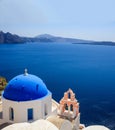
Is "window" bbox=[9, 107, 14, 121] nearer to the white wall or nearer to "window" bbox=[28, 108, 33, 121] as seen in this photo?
the white wall

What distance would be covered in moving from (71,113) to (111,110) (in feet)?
60.3

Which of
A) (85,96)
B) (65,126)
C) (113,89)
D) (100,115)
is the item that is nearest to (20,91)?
(65,126)

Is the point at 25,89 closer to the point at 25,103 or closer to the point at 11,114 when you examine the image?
the point at 25,103

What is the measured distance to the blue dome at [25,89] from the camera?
17141 mm

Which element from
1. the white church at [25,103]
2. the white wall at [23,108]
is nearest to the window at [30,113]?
the white church at [25,103]

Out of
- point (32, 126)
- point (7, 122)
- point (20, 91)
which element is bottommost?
point (7, 122)

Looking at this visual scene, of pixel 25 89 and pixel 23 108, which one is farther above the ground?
pixel 25 89

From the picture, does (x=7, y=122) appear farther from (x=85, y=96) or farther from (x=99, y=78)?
(x=99, y=78)

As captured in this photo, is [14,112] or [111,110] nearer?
[14,112]

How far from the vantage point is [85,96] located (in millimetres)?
41344

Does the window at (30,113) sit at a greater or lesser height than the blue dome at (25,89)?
lesser

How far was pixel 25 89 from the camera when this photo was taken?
17.2m

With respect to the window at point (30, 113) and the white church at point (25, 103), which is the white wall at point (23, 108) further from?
the window at point (30, 113)

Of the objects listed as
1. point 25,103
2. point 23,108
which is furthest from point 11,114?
point 25,103
